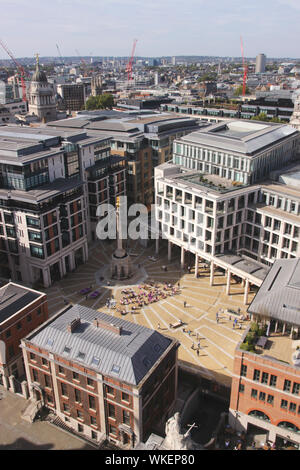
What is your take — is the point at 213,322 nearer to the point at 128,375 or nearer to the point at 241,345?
the point at 241,345

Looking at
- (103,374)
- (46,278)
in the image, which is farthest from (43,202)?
(103,374)

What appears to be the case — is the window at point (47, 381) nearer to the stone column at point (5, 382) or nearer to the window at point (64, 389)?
the window at point (64, 389)

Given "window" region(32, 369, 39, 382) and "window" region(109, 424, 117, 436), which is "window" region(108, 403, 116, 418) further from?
"window" region(32, 369, 39, 382)

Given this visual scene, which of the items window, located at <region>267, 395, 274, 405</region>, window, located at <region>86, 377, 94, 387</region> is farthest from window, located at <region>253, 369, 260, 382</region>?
window, located at <region>86, 377, 94, 387</region>

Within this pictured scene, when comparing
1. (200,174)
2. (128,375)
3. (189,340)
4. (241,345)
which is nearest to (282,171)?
(200,174)

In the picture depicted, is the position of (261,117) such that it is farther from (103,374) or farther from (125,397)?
(125,397)
